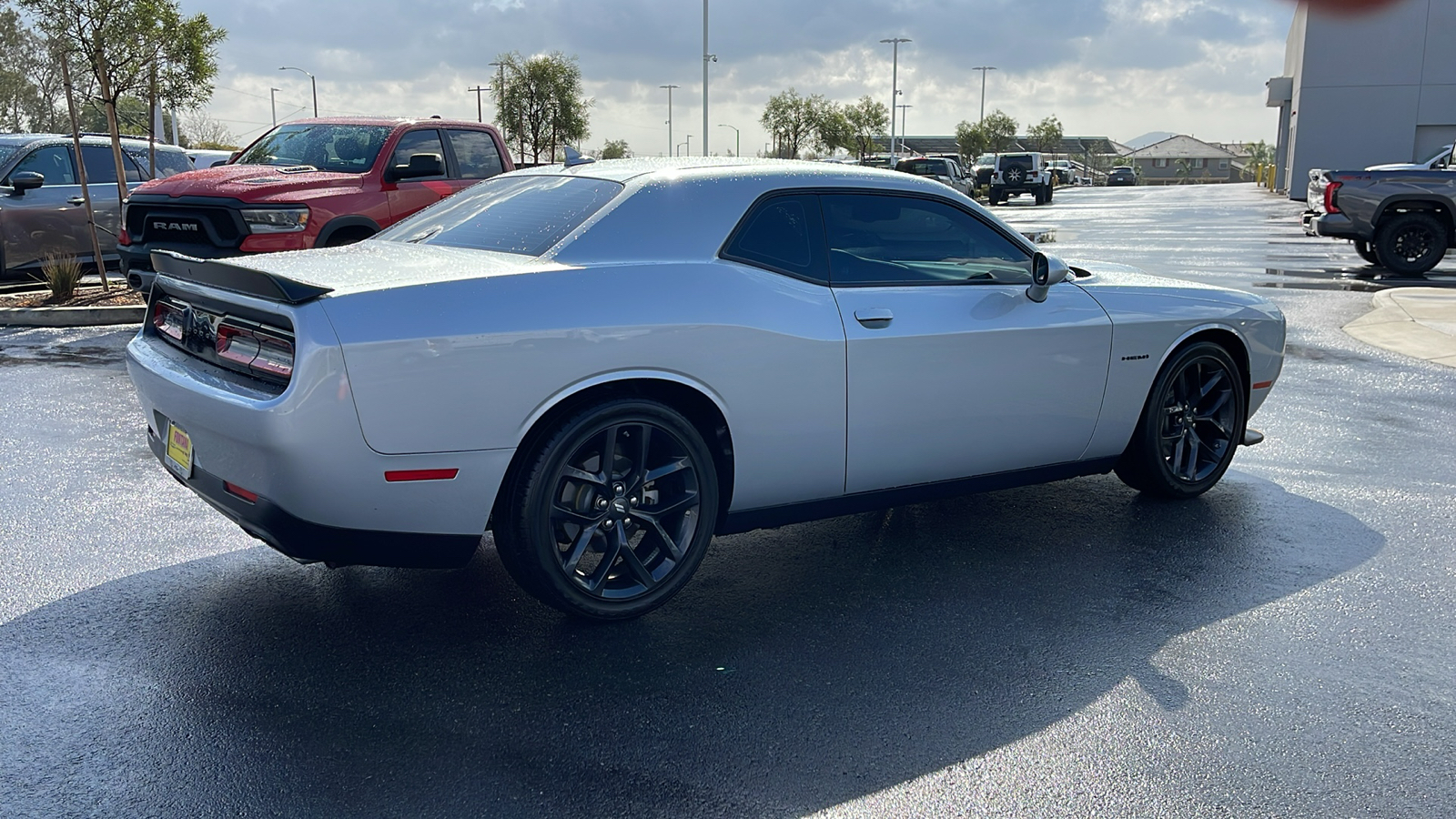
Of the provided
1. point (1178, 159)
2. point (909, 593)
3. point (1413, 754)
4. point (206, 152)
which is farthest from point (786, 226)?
point (1178, 159)

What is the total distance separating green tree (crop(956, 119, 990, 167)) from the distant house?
57842mm

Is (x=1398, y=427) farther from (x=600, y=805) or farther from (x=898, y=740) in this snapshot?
(x=600, y=805)

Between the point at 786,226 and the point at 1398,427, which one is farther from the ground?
the point at 786,226

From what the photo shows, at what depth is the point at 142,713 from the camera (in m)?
3.34

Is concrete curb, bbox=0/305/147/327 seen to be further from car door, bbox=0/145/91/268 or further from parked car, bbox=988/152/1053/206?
parked car, bbox=988/152/1053/206

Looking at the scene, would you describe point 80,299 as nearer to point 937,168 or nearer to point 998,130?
point 937,168

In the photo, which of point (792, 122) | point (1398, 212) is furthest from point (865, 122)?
point (1398, 212)

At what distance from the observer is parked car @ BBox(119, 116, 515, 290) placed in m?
9.25

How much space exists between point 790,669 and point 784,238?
152 centimetres

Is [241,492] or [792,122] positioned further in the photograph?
[792,122]

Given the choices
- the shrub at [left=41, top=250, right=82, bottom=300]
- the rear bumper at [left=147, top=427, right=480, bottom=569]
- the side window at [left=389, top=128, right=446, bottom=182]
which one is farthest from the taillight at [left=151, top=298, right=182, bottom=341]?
the shrub at [left=41, top=250, right=82, bottom=300]

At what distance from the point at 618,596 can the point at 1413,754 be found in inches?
92.2

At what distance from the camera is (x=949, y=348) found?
4.50 m

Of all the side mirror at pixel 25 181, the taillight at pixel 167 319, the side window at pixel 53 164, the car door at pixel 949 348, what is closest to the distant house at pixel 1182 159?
the side window at pixel 53 164
